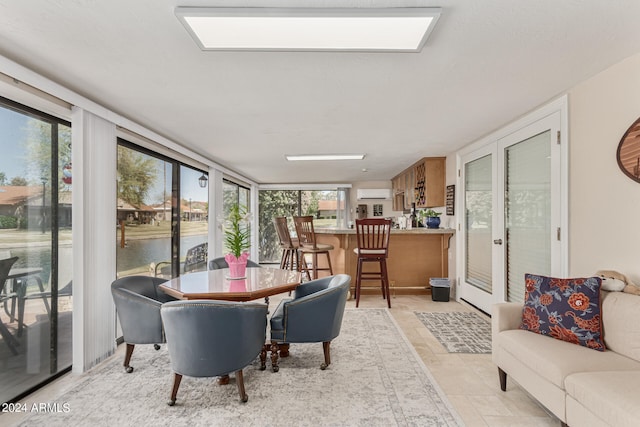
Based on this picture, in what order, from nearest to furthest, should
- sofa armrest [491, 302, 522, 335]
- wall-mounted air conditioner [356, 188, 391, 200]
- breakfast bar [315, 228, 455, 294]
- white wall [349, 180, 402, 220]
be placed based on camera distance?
sofa armrest [491, 302, 522, 335]
breakfast bar [315, 228, 455, 294]
wall-mounted air conditioner [356, 188, 391, 200]
white wall [349, 180, 402, 220]

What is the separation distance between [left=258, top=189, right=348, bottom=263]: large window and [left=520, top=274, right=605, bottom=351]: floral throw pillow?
6.27 m

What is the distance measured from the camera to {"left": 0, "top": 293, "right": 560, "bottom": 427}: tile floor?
6.26 feet

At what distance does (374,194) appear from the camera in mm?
7871

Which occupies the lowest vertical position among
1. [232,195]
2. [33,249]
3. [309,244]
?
[309,244]

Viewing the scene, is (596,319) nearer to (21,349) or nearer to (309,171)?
(21,349)

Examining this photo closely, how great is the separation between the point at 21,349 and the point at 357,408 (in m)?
2.39

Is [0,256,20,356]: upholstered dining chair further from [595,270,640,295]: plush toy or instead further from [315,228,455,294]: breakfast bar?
[595,270,640,295]: plush toy

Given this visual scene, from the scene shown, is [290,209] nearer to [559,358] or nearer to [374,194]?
[374,194]

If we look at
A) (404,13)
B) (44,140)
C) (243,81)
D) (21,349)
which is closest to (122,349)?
(21,349)

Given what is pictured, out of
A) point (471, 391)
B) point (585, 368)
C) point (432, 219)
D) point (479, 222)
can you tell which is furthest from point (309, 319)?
point (432, 219)

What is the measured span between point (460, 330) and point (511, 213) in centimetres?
139

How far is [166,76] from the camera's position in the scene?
2.16 metres

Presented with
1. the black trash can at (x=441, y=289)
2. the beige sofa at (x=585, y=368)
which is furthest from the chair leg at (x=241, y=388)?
the black trash can at (x=441, y=289)

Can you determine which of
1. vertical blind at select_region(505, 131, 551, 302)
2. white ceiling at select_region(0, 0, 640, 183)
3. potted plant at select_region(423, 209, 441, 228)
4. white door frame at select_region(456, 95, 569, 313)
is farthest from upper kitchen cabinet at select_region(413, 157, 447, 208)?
vertical blind at select_region(505, 131, 551, 302)
